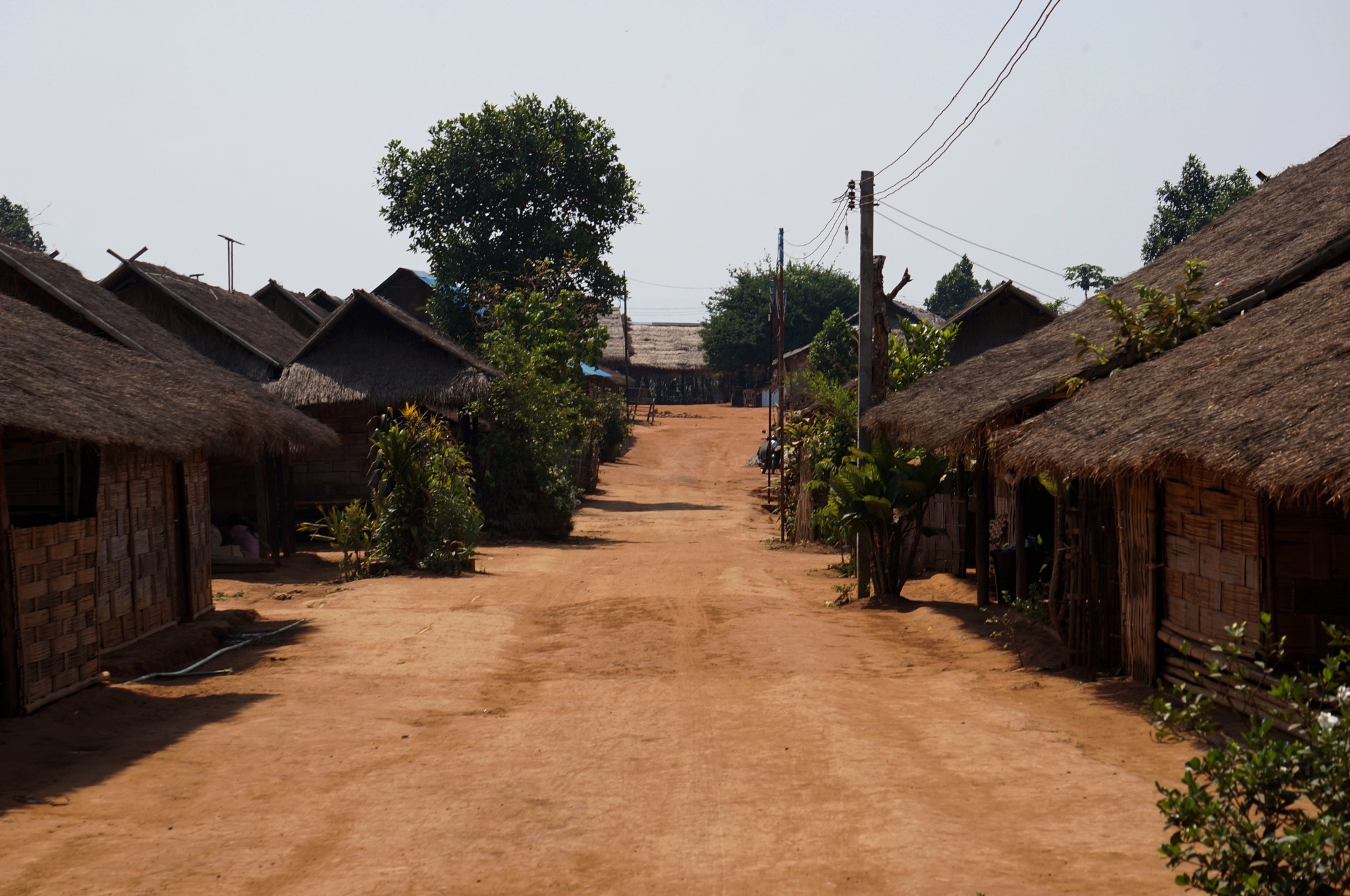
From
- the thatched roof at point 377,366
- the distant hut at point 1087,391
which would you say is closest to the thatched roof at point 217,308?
the thatched roof at point 377,366

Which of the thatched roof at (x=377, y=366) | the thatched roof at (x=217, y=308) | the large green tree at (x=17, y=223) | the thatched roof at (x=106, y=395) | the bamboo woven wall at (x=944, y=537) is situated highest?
the large green tree at (x=17, y=223)

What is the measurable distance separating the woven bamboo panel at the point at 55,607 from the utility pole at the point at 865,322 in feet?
29.5

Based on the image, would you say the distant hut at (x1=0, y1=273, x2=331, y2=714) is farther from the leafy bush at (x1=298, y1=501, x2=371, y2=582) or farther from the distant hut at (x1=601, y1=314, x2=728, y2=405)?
the distant hut at (x1=601, y1=314, x2=728, y2=405)

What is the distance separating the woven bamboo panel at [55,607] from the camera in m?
8.41

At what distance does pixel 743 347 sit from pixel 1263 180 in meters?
41.6

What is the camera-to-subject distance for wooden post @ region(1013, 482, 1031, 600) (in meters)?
12.5

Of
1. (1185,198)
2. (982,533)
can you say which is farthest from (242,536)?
(1185,198)

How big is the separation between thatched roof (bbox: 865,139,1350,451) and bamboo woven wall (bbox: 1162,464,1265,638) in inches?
107

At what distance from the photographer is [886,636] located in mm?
12469

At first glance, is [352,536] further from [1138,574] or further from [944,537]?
[1138,574]

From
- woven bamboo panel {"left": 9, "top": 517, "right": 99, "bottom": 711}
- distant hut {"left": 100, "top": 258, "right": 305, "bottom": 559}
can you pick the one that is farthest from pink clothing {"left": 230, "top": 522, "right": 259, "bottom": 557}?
woven bamboo panel {"left": 9, "top": 517, "right": 99, "bottom": 711}

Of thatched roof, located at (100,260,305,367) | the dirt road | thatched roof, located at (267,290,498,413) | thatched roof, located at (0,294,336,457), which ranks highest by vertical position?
thatched roof, located at (100,260,305,367)

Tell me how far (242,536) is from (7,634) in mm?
10667

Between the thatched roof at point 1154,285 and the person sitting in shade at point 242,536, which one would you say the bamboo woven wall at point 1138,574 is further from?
the person sitting in shade at point 242,536
